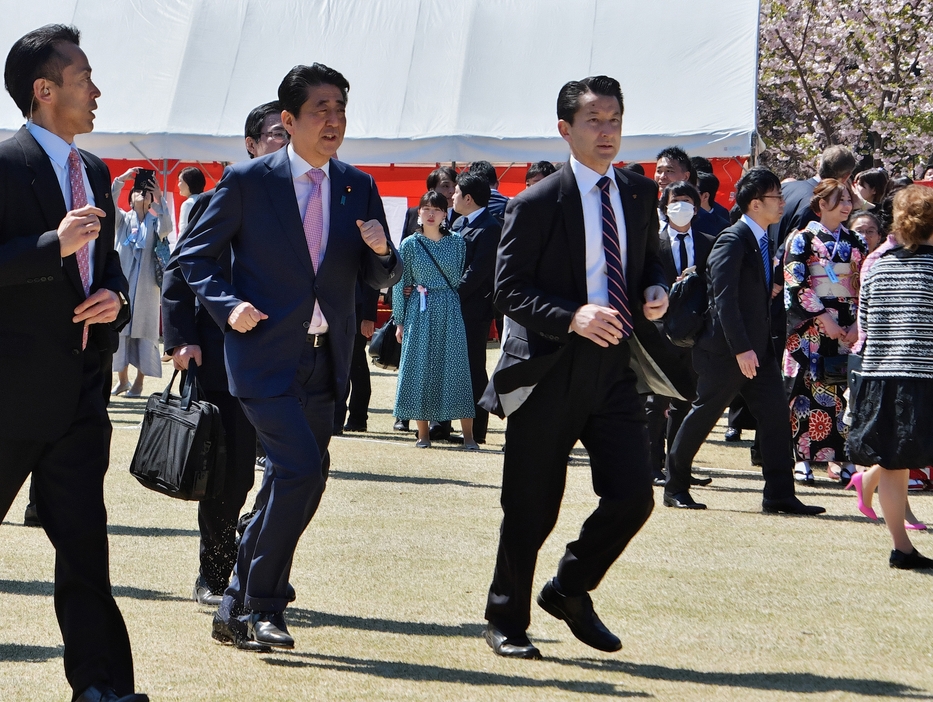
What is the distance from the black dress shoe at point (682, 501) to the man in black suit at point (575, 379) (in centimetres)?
367

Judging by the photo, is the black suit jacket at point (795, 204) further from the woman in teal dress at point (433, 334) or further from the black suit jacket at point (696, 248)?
the woman in teal dress at point (433, 334)

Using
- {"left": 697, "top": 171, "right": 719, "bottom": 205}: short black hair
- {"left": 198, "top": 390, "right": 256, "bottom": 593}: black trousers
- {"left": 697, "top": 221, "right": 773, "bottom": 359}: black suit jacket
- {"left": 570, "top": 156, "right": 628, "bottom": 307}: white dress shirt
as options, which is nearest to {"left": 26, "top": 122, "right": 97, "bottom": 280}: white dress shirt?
{"left": 198, "top": 390, "right": 256, "bottom": 593}: black trousers

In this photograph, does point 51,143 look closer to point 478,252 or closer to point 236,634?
point 236,634

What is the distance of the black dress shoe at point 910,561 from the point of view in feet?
22.4

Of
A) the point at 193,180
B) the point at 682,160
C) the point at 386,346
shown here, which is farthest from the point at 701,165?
the point at 193,180

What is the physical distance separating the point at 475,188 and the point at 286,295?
6.47 m

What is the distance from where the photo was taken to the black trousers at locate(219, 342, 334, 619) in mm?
4906

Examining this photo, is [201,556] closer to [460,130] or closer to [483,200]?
[483,200]

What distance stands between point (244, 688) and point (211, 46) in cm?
1690

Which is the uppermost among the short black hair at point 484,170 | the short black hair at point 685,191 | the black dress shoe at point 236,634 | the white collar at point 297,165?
the short black hair at point 484,170

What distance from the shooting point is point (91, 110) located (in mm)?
4297

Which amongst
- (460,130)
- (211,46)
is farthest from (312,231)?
(211,46)

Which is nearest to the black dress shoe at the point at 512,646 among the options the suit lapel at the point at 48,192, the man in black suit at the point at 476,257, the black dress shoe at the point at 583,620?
the black dress shoe at the point at 583,620

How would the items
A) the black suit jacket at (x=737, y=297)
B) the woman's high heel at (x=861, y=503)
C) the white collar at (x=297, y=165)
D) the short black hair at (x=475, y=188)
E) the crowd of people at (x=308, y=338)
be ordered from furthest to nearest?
the short black hair at (x=475, y=188)
the black suit jacket at (x=737, y=297)
the woman's high heel at (x=861, y=503)
the white collar at (x=297, y=165)
the crowd of people at (x=308, y=338)
